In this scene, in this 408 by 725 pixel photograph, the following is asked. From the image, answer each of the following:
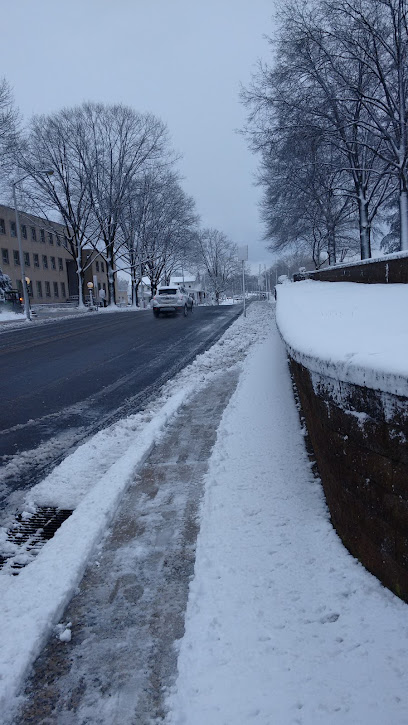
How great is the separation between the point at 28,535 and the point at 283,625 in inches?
80.9

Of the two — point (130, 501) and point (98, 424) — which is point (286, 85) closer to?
point (98, 424)

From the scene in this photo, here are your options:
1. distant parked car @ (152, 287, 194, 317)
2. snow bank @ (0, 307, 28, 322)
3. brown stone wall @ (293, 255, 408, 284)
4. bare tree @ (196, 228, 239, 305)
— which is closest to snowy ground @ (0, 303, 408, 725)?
brown stone wall @ (293, 255, 408, 284)

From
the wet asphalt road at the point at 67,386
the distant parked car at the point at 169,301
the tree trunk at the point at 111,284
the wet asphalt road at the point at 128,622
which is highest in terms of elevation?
the tree trunk at the point at 111,284

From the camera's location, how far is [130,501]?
13.0 feet

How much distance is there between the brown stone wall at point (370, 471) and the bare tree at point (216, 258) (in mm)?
86418

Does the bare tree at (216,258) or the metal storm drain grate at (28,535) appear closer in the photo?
the metal storm drain grate at (28,535)

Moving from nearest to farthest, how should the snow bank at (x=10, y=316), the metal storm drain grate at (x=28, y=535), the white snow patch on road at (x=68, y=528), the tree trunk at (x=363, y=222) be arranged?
1. the white snow patch on road at (x=68, y=528)
2. the metal storm drain grate at (x=28, y=535)
3. the tree trunk at (x=363, y=222)
4. the snow bank at (x=10, y=316)

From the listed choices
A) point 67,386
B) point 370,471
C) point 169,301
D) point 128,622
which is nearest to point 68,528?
point 128,622

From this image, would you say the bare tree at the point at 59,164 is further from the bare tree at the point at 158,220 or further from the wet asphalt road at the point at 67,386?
the wet asphalt road at the point at 67,386

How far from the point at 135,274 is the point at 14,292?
17354mm

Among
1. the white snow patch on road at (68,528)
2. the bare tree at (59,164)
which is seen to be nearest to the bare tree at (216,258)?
the bare tree at (59,164)

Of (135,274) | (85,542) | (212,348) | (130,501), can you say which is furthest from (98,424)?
(135,274)

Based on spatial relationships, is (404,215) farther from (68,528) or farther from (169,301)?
(68,528)

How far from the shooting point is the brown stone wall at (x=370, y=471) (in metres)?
2.25
